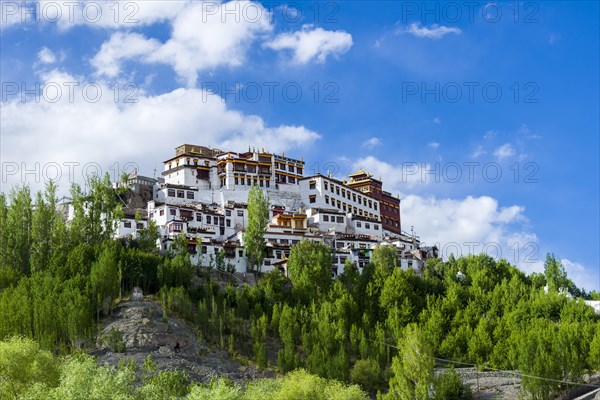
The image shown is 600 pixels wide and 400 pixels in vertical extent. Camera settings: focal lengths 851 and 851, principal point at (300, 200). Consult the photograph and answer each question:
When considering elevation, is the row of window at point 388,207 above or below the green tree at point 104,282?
above

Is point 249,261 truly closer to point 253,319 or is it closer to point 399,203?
point 253,319

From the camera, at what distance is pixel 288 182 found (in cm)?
8900

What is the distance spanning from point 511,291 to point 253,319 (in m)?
21.5

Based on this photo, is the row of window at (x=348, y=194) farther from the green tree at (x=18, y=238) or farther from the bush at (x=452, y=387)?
the bush at (x=452, y=387)

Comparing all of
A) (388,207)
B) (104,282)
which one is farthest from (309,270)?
(388,207)

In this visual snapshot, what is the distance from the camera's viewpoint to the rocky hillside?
4834 centimetres

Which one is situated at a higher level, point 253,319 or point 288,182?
point 288,182

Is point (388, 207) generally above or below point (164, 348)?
above

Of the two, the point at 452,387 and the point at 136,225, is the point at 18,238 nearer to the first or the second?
the point at 136,225

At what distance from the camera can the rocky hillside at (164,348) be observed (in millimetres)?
48344

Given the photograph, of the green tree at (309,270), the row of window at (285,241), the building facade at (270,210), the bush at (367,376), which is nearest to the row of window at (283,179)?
the building facade at (270,210)

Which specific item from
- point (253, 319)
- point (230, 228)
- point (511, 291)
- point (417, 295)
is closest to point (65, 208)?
point (230, 228)

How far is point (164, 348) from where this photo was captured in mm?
50438

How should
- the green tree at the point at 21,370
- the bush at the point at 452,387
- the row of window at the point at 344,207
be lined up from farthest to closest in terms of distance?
the row of window at the point at 344,207 < the bush at the point at 452,387 < the green tree at the point at 21,370
